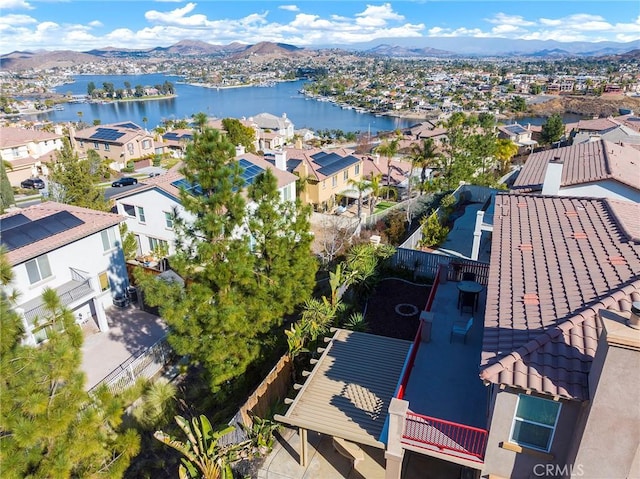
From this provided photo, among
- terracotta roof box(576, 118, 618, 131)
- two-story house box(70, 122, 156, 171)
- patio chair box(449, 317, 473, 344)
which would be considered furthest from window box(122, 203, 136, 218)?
terracotta roof box(576, 118, 618, 131)

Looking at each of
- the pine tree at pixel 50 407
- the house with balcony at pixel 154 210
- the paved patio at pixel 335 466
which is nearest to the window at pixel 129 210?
the house with balcony at pixel 154 210

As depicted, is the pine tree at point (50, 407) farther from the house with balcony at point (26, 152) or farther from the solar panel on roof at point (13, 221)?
the house with balcony at point (26, 152)

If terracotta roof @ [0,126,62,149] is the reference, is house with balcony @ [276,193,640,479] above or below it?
above

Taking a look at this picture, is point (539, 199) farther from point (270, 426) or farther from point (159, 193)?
point (159, 193)

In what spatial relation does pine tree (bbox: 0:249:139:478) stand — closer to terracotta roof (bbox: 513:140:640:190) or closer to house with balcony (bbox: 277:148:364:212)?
terracotta roof (bbox: 513:140:640:190)

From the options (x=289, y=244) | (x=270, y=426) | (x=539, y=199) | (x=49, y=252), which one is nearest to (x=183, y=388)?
(x=270, y=426)

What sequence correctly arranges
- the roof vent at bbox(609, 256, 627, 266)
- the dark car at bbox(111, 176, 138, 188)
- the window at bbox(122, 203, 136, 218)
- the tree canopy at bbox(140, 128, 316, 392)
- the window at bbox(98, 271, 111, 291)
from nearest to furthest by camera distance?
the roof vent at bbox(609, 256, 627, 266) → the tree canopy at bbox(140, 128, 316, 392) → the window at bbox(98, 271, 111, 291) → the window at bbox(122, 203, 136, 218) → the dark car at bbox(111, 176, 138, 188)

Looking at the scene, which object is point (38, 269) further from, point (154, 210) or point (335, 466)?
point (335, 466)
